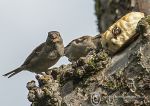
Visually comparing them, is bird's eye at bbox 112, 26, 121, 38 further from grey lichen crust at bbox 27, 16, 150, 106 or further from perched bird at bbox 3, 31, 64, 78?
perched bird at bbox 3, 31, 64, 78

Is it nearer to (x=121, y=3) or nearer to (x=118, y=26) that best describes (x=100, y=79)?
(x=118, y=26)

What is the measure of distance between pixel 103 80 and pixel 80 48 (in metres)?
3.24

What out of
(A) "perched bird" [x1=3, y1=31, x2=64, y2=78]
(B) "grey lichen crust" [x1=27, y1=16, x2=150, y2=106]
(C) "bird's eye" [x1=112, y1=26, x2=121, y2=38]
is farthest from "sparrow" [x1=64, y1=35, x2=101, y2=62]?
(B) "grey lichen crust" [x1=27, y1=16, x2=150, y2=106]

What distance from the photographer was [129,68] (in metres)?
8.03

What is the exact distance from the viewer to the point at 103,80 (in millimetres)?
8375

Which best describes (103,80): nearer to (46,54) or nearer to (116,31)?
(116,31)

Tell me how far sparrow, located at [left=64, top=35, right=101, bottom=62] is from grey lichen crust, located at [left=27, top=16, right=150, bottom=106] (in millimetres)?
2121

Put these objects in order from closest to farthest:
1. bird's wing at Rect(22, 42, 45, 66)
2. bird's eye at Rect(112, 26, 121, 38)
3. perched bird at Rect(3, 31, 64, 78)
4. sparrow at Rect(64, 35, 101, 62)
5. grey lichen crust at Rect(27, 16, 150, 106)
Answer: grey lichen crust at Rect(27, 16, 150, 106) < bird's eye at Rect(112, 26, 121, 38) < perched bird at Rect(3, 31, 64, 78) < bird's wing at Rect(22, 42, 45, 66) < sparrow at Rect(64, 35, 101, 62)

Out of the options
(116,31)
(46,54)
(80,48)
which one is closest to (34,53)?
(46,54)

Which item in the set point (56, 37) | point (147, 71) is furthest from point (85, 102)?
point (56, 37)

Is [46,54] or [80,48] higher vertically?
[80,48]

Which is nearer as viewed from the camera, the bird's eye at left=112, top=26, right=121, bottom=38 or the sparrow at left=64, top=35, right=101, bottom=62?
the bird's eye at left=112, top=26, right=121, bottom=38

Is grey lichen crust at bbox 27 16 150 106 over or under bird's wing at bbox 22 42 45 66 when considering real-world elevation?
under

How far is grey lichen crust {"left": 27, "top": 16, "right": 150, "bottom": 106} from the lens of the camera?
7.84 m
